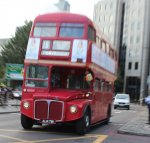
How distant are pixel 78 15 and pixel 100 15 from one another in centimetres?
10700

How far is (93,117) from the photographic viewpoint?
19078 mm

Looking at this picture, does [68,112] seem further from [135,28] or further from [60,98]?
[135,28]

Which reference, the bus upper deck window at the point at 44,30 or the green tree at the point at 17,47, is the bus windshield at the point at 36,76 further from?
the green tree at the point at 17,47

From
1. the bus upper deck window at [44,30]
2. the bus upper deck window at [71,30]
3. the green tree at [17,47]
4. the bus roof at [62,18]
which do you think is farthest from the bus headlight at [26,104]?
the green tree at [17,47]

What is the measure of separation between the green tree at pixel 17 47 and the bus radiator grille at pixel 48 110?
204ft

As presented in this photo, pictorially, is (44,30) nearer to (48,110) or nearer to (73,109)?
(48,110)

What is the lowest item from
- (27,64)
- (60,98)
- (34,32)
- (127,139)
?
(127,139)

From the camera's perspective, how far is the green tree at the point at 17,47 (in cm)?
7931

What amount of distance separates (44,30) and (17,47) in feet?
205

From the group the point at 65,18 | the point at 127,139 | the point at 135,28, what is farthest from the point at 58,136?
the point at 135,28

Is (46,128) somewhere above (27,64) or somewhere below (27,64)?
below

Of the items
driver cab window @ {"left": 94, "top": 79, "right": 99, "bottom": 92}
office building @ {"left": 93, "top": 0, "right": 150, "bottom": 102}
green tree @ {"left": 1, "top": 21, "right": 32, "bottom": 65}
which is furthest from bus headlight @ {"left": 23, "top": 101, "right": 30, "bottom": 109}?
office building @ {"left": 93, "top": 0, "right": 150, "bottom": 102}

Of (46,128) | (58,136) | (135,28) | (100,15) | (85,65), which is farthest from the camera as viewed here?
(100,15)

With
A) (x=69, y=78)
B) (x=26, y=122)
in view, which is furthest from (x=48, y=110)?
(x=69, y=78)
